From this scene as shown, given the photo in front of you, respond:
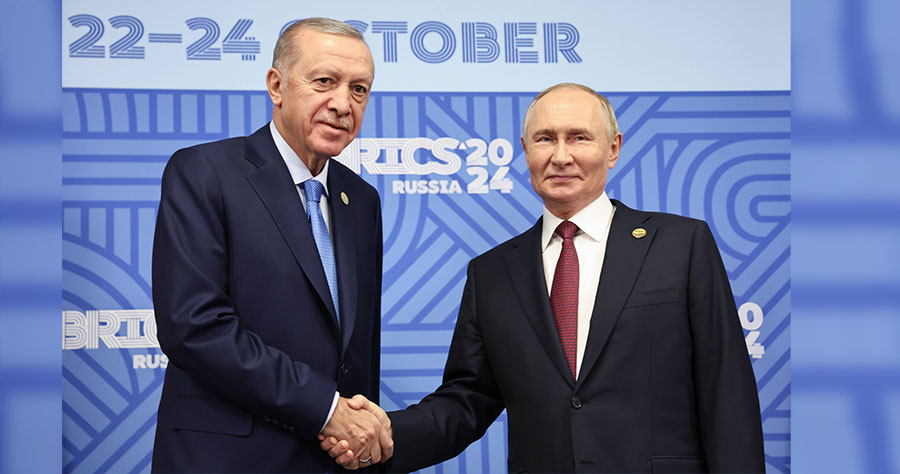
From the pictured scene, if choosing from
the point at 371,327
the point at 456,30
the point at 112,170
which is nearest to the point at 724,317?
the point at 371,327

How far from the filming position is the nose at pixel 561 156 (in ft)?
7.43

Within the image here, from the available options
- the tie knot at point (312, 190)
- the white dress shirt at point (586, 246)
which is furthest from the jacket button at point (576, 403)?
the tie knot at point (312, 190)

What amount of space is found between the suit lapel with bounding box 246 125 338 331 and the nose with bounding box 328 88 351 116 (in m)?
0.20

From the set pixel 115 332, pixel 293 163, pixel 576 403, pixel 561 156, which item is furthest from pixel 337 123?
pixel 115 332

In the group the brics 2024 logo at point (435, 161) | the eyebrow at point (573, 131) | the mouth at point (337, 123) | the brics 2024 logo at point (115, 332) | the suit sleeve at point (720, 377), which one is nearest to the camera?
the suit sleeve at point (720, 377)

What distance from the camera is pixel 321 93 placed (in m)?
2.20

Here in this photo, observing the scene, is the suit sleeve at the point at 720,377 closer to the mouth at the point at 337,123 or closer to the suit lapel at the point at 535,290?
the suit lapel at the point at 535,290

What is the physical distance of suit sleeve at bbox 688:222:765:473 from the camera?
6.81ft

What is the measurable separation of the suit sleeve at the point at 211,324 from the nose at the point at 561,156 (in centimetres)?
83

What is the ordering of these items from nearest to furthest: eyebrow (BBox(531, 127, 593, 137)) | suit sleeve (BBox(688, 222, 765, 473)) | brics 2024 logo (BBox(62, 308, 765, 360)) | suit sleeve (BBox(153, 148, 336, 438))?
suit sleeve (BBox(153, 148, 336, 438)), suit sleeve (BBox(688, 222, 765, 473)), eyebrow (BBox(531, 127, 593, 137)), brics 2024 logo (BBox(62, 308, 765, 360))

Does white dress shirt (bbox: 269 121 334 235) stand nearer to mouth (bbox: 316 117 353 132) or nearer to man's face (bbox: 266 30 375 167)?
man's face (bbox: 266 30 375 167)

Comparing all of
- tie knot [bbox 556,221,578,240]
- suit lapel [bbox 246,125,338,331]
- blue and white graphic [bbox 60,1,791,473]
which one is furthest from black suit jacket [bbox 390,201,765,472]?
blue and white graphic [bbox 60,1,791,473]

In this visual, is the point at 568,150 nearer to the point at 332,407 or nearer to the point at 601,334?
the point at 601,334

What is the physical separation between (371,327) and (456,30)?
5.10ft
